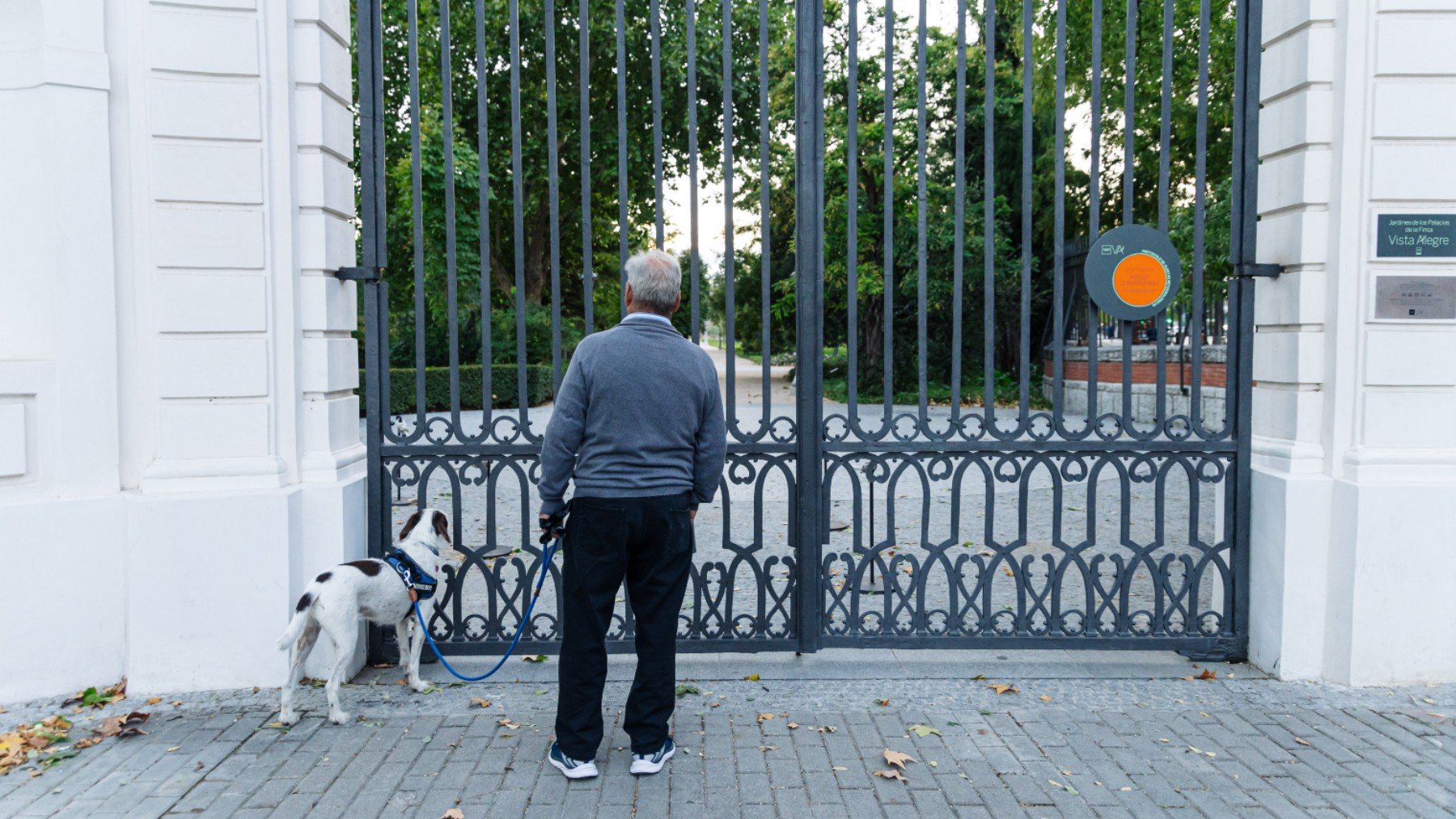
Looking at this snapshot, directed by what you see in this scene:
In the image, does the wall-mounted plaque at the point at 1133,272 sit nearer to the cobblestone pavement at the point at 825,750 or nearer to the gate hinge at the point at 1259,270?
the gate hinge at the point at 1259,270

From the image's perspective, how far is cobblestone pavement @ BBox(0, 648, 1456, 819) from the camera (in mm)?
3824

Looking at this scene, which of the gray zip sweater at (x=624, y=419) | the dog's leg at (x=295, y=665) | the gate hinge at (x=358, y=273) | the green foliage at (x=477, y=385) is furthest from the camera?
the green foliage at (x=477, y=385)

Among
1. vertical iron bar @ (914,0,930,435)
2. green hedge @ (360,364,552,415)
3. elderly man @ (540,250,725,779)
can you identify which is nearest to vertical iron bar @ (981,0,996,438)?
vertical iron bar @ (914,0,930,435)

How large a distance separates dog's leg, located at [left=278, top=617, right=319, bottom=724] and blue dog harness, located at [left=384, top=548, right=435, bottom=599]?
424 mm

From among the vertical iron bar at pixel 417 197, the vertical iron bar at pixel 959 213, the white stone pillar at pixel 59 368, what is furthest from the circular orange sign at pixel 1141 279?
the white stone pillar at pixel 59 368

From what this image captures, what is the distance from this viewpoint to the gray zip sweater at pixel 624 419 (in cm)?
393

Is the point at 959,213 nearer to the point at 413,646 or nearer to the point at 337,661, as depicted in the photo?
the point at 413,646

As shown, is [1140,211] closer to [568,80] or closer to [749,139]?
[749,139]

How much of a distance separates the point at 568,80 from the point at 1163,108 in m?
19.7

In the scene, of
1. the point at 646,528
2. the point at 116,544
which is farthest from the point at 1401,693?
the point at 116,544

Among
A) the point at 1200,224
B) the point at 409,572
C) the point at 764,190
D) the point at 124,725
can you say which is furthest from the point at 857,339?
the point at 124,725

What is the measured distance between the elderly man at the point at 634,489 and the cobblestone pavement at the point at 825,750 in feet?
0.97

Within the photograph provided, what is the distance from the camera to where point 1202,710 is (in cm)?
476

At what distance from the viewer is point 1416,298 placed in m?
5.07
